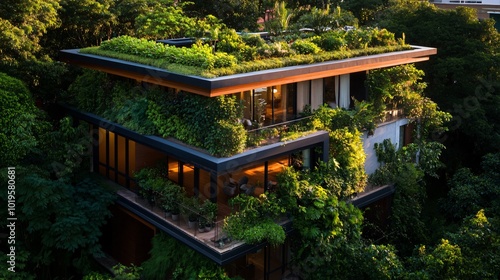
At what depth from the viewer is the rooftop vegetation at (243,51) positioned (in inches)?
728

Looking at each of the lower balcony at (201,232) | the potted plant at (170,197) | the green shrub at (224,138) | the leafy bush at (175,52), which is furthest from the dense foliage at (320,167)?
the potted plant at (170,197)

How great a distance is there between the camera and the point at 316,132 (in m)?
20.5

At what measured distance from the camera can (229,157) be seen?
1783cm

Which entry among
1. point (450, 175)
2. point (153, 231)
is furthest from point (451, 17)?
point (153, 231)

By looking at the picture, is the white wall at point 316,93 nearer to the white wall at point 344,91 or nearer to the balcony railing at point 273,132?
the white wall at point 344,91

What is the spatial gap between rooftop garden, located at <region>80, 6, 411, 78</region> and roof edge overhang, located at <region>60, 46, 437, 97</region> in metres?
0.33

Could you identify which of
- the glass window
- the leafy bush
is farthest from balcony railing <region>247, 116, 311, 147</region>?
the leafy bush

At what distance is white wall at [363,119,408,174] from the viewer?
2352 cm

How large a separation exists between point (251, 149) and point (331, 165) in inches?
136

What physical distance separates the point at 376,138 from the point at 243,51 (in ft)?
25.0

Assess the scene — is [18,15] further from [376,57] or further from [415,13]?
[415,13]

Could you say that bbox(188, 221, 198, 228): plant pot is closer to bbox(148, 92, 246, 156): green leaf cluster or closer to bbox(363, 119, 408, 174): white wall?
bbox(148, 92, 246, 156): green leaf cluster

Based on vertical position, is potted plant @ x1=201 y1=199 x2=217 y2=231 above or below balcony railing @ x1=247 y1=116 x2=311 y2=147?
below

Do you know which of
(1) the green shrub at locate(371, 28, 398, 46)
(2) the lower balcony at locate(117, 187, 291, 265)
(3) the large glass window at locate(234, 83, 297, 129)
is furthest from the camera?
(1) the green shrub at locate(371, 28, 398, 46)
